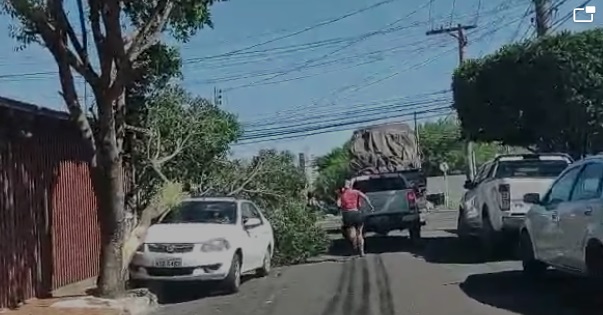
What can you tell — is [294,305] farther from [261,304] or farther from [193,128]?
[193,128]

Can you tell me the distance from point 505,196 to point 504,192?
76mm

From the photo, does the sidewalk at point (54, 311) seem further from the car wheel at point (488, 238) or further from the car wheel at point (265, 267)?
the car wheel at point (488, 238)

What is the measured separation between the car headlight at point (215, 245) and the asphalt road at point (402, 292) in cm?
75

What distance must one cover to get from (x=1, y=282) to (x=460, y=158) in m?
77.4

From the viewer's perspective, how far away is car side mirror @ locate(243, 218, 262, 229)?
56.7 feet

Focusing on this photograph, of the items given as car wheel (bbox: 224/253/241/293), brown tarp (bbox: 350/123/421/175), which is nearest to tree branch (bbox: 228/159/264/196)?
car wheel (bbox: 224/253/241/293)

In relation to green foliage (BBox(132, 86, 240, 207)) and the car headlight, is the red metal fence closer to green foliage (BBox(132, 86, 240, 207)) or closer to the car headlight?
green foliage (BBox(132, 86, 240, 207))

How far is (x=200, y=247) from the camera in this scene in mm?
15656

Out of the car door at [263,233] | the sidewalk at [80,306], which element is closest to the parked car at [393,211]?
the car door at [263,233]

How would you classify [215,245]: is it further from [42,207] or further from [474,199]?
[474,199]

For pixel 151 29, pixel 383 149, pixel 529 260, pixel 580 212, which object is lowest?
pixel 529 260

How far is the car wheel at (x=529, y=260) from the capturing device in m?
14.5

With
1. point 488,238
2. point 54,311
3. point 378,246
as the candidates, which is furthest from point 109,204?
point 378,246

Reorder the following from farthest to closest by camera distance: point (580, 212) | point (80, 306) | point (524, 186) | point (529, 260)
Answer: point (524, 186) < point (529, 260) < point (80, 306) < point (580, 212)
